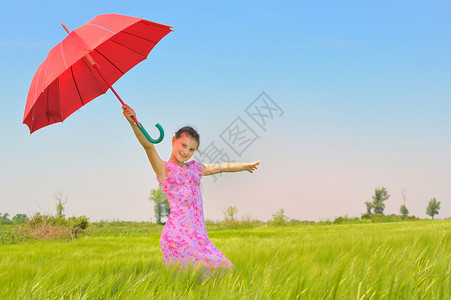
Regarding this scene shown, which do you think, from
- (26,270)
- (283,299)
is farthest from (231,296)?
(26,270)

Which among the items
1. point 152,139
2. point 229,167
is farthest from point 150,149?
point 229,167

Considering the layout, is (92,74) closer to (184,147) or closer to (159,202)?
(184,147)

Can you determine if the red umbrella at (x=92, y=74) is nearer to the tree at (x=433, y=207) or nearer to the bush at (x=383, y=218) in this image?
the bush at (x=383, y=218)

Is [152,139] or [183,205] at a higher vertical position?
[152,139]

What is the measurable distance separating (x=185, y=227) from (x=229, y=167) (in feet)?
3.29

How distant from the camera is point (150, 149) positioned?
3.66 metres

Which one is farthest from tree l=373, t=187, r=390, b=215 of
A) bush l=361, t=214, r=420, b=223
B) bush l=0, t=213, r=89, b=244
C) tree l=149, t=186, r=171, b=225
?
bush l=0, t=213, r=89, b=244

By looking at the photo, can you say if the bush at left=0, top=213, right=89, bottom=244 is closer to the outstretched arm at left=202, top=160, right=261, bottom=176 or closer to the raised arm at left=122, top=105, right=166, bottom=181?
the outstretched arm at left=202, top=160, right=261, bottom=176

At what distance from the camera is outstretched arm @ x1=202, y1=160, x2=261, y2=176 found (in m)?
4.33

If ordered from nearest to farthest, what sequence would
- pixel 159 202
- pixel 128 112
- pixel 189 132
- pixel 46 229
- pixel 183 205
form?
pixel 128 112, pixel 183 205, pixel 189 132, pixel 46 229, pixel 159 202

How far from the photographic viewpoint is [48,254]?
7969 millimetres

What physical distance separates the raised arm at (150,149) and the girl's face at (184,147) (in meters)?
0.20

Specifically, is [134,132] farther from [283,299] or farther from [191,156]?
[283,299]

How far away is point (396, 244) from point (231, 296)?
369 centimetres
